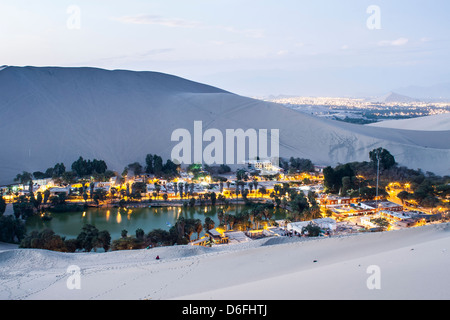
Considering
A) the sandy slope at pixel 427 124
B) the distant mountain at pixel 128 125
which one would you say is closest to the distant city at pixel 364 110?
the sandy slope at pixel 427 124

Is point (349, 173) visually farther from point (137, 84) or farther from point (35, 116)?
point (137, 84)

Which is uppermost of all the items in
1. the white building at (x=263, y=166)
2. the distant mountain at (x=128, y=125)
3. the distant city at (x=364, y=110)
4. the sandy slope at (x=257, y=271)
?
the distant city at (x=364, y=110)

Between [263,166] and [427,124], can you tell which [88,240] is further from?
[427,124]

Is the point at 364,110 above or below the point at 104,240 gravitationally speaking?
above

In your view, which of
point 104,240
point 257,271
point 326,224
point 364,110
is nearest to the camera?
point 257,271

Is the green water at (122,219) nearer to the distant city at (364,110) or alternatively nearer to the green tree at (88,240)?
the green tree at (88,240)

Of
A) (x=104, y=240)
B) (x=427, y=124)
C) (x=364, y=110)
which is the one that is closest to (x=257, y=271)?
(x=104, y=240)
